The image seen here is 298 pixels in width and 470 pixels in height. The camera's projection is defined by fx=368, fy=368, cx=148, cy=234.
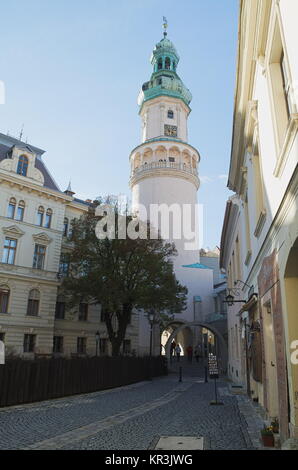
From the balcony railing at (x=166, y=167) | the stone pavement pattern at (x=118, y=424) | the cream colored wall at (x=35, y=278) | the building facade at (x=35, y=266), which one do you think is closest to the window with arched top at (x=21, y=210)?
the building facade at (x=35, y=266)

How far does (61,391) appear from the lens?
15070 mm

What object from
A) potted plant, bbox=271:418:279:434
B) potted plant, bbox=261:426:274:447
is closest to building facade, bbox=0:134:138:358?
potted plant, bbox=271:418:279:434

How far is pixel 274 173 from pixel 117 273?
1980 cm

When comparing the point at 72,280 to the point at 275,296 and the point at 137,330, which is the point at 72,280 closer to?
the point at 137,330

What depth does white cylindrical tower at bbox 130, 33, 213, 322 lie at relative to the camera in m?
43.0

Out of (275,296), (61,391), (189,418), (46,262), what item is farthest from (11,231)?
(275,296)

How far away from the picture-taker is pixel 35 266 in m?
30.8

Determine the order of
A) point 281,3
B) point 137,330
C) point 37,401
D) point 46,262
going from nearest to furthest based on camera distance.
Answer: point 281,3
point 37,401
point 46,262
point 137,330

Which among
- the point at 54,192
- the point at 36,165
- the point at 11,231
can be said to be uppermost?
the point at 36,165

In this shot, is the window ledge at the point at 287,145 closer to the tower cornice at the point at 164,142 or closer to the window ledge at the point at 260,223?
the window ledge at the point at 260,223

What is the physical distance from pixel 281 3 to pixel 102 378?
17.4m

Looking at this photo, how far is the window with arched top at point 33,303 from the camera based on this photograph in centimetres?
2966

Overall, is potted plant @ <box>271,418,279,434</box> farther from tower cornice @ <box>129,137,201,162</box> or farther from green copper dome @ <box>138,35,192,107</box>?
green copper dome @ <box>138,35,192,107</box>

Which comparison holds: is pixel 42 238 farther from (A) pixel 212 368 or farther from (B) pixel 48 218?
(A) pixel 212 368
